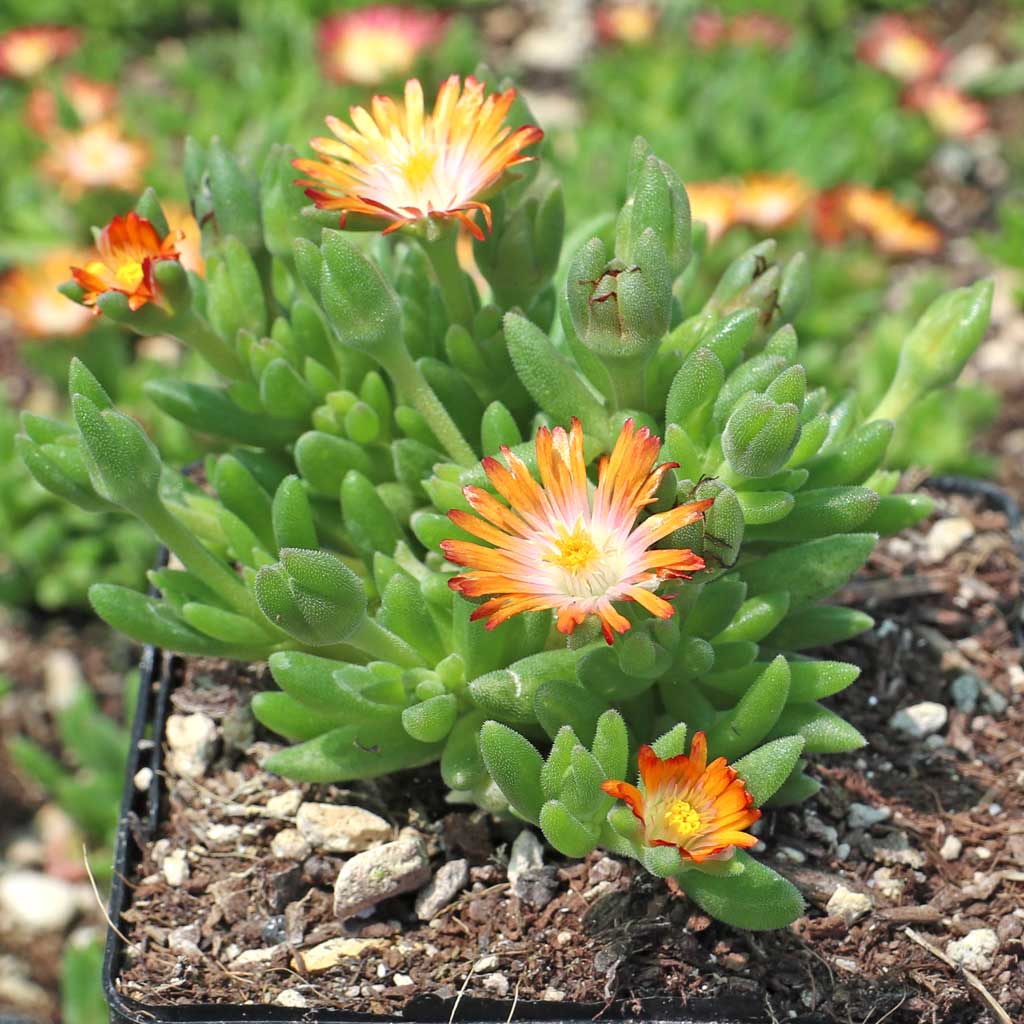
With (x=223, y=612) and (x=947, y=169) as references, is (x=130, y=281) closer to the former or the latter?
(x=223, y=612)

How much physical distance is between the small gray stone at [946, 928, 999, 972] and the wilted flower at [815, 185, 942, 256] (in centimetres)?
207

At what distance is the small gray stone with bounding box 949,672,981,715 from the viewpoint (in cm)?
189

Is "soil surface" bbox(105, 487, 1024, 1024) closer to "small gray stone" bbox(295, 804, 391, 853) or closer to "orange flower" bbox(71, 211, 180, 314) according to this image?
"small gray stone" bbox(295, 804, 391, 853)

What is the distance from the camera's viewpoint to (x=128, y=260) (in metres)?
1.71

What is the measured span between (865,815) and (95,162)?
259 centimetres

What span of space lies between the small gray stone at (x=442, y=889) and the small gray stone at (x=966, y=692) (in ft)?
2.39

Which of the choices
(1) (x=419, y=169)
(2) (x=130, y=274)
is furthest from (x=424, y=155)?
(2) (x=130, y=274)

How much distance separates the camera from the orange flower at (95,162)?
11.2 ft

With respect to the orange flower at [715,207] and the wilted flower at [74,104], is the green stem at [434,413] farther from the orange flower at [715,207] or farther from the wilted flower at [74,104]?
the wilted flower at [74,104]

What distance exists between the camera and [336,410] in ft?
5.81

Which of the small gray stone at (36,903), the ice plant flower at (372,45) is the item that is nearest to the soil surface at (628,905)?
the small gray stone at (36,903)

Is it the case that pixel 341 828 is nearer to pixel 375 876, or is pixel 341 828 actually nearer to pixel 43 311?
pixel 375 876

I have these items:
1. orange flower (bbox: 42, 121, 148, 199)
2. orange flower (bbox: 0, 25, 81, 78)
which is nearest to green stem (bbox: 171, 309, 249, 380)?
orange flower (bbox: 42, 121, 148, 199)

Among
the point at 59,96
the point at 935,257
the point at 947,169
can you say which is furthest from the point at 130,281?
the point at 947,169
